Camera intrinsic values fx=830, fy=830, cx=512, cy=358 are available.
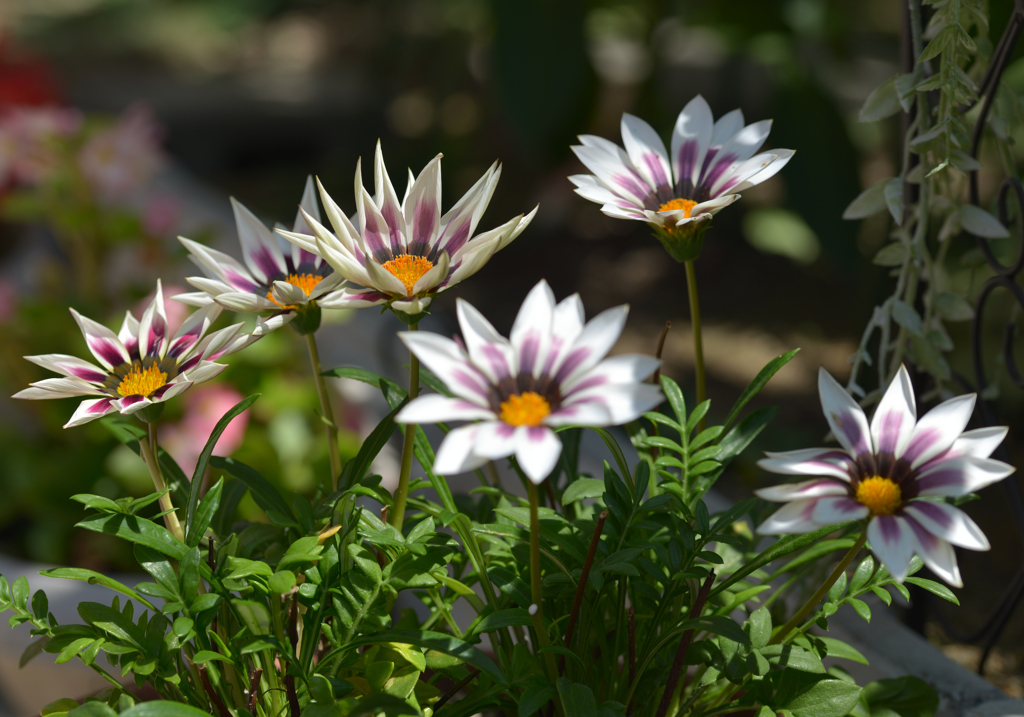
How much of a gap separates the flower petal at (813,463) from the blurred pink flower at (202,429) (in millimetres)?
746

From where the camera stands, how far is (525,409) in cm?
35

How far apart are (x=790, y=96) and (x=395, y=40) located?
1230 millimetres

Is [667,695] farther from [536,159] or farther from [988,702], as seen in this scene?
[536,159]

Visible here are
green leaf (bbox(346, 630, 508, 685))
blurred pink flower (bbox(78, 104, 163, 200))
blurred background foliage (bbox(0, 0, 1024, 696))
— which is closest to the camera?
green leaf (bbox(346, 630, 508, 685))

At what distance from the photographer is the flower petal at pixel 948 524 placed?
1.13 ft

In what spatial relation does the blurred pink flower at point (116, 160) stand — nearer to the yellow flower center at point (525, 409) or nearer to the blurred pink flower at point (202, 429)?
the blurred pink flower at point (202, 429)

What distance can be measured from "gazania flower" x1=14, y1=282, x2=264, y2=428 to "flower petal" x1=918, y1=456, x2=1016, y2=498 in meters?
0.33

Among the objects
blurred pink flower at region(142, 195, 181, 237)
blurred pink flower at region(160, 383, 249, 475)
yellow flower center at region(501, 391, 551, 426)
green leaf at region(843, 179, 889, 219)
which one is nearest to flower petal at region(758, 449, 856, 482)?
yellow flower center at region(501, 391, 551, 426)

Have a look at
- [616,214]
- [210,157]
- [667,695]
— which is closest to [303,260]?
[616,214]

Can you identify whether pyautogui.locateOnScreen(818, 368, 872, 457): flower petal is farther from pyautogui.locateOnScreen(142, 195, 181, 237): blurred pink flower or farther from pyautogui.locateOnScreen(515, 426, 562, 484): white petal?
pyautogui.locateOnScreen(142, 195, 181, 237): blurred pink flower

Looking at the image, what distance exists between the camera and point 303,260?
0.54 meters

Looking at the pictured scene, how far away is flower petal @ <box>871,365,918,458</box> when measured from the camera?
0.41 m

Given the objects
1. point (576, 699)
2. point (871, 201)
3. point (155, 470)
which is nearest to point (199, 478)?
point (155, 470)

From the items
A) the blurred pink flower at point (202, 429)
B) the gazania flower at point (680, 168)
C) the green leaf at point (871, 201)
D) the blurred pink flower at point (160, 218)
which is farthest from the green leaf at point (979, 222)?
the blurred pink flower at point (160, 218)
